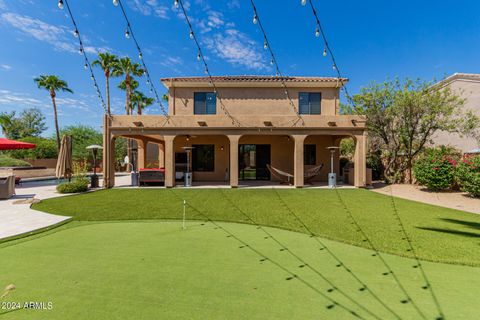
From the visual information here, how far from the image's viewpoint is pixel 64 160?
11844mm

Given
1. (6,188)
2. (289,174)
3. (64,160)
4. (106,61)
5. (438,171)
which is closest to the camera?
(6,188)

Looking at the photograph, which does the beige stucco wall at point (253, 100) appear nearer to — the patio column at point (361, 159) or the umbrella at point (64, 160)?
the patio column at point (361, 159)

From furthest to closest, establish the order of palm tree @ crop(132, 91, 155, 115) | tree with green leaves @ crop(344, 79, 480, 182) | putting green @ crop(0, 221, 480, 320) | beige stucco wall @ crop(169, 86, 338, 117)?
palm tree @ crop(132, 91, 155, 115)
beige stucco wall @ crop(169, 86, 338, 117)
tree with green leaves @ crop(344, 79, 480, 182)
putting green @ crop(0, 221, 480, 320)

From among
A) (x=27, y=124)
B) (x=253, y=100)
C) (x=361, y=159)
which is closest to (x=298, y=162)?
(x=361, y=159)

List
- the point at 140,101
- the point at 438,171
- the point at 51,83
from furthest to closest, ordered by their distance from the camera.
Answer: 1. the point at 140,101
2. the point at 51,83
3. the point at 438,171

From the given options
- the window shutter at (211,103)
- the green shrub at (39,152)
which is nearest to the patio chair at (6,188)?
the window shutter at (211,103)

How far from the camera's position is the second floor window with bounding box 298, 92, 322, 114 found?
15.3 m

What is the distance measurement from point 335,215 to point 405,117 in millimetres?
9837

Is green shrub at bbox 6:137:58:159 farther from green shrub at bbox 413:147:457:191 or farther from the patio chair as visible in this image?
green shrub at bbox 413:147:457:191

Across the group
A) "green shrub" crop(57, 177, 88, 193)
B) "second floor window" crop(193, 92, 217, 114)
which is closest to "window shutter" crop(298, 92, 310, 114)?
"second floor window" crop(193, 92, 217, 114)

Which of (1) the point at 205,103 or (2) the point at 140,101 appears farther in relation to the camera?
(2) the point at 140,101

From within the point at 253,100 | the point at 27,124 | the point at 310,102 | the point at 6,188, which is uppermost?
the point at 27,124

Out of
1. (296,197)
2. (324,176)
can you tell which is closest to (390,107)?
(324,176)

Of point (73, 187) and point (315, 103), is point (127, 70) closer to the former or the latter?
point (73, 187)
